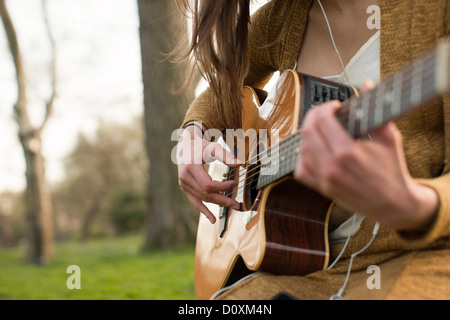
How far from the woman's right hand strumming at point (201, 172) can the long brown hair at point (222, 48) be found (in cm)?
23

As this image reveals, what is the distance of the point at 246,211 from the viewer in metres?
1.60

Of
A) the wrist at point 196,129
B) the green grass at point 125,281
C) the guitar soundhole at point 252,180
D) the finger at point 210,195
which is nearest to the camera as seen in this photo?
the guitar soundhole at point 252,180

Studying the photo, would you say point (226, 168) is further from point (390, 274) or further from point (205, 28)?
point (390, 274)

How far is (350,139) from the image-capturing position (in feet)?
2.71

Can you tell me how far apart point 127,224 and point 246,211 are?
2023cm

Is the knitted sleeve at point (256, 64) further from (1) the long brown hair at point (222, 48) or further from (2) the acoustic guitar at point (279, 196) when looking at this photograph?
(2) the acoustic guitar at point (279, 196)

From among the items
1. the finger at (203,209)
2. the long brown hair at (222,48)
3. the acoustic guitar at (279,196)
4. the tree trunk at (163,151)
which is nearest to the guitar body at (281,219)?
the acoustic guitar at (279,196)

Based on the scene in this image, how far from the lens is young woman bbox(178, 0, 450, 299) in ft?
2.82

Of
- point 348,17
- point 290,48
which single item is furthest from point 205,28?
point 348,17

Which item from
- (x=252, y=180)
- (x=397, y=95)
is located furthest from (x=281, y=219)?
(x=397, y=95)

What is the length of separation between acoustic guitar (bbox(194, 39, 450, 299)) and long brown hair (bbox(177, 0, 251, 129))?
132 millimetres

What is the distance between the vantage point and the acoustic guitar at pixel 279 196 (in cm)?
127

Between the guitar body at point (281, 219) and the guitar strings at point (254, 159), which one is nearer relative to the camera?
the guitar strings at point (254, 159)

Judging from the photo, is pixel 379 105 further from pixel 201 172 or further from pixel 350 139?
pixel 201 172
